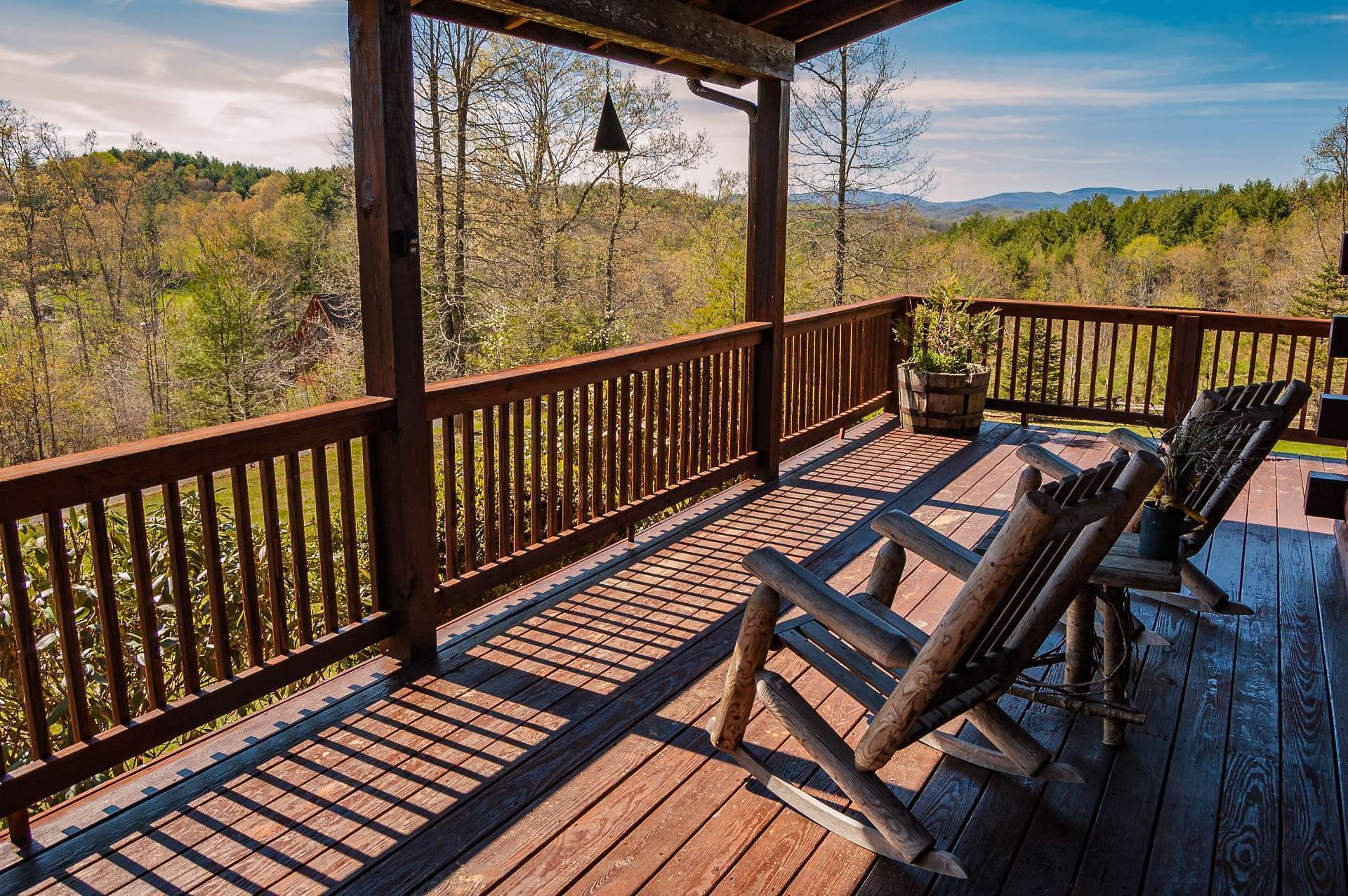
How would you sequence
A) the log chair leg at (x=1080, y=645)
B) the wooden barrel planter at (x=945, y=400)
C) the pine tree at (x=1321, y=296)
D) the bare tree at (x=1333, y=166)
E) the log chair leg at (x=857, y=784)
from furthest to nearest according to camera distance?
the bare tree at (x=1333, y=166) < the pine tree at (x=1321, y=296) < the wooden barrel planter at (x=945, y=400) < the log chair leg at (x=1080, y=645) < the log chair leg at (x=857, y=784)

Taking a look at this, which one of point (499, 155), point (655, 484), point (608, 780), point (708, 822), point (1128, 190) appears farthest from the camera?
point (1128, 190)

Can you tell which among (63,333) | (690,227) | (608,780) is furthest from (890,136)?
(608,780)

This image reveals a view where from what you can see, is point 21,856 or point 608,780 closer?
point 21,856

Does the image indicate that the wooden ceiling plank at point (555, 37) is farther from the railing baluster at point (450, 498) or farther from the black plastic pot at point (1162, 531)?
the black plastic pot at point (1162, 531)

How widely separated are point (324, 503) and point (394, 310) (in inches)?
24.8

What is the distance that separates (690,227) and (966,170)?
22880mm

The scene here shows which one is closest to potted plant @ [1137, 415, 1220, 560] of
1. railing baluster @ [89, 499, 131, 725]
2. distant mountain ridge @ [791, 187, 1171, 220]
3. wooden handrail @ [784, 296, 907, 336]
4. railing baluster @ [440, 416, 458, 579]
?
railing baluster @ [440, 416, 458, 579]

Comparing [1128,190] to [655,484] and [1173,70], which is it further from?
[655,484]

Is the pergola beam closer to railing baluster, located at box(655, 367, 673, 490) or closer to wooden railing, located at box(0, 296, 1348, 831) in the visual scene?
wooden railing, located at box(0, 296, 1348, 831)

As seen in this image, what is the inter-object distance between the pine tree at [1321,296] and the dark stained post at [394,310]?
20607 mm

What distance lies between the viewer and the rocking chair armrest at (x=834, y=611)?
6.64ft

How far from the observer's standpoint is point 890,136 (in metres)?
18.8

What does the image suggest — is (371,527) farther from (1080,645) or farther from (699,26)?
(699,26)

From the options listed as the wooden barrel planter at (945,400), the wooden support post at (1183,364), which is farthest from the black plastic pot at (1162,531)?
the wooden support post at (1183,364)
